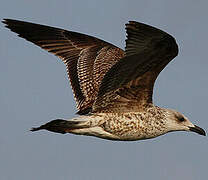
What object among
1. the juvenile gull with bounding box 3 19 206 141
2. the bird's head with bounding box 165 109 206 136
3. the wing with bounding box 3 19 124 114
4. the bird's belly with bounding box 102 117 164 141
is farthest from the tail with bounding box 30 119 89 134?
the bird's head with bounding box 165 109 206 136

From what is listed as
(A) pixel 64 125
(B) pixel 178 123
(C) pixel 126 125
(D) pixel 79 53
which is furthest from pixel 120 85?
(D) pixel 79 53

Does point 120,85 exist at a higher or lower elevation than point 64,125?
higher

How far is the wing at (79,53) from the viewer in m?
11.4

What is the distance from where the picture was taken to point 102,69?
1163 centimetres

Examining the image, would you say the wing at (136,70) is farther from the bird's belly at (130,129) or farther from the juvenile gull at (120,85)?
the bird's belly at (130,129)

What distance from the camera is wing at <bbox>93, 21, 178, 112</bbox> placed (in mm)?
8992

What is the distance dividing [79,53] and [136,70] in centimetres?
301

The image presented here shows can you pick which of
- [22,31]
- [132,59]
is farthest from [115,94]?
[22,31]

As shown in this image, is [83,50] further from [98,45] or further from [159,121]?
[159,121]

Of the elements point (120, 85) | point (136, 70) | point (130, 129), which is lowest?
point (130, 129)

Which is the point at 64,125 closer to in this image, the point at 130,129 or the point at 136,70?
the point at 130,129

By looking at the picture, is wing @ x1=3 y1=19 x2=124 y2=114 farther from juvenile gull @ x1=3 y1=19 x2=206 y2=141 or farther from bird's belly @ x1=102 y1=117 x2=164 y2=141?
bird's belly @ x1=102 y1=117 x2=164 y2=141

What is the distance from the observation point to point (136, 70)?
9.66 m

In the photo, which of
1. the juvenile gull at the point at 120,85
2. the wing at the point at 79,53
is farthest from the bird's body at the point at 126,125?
the wing at the point at 79,53
